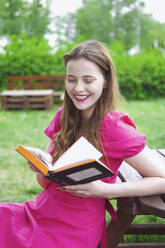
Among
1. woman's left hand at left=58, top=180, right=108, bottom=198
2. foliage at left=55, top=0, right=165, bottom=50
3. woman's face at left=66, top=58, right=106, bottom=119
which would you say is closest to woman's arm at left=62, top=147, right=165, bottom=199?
woman's left hand at left=58, top=180, right=108, bottom=198

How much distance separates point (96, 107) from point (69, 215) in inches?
22.3

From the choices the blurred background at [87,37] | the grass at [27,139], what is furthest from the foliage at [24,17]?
the grass at [27,139]

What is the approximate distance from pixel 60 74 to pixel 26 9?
49.4 feet

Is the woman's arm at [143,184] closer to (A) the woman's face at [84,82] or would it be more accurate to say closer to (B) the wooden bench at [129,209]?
(B) the wooden bench at [129,209]

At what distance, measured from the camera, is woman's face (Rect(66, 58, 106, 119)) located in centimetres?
148

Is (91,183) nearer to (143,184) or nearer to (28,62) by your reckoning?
(143,184)

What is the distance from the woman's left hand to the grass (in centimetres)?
64

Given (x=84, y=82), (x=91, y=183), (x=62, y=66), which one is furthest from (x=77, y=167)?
(x=62, y=66)

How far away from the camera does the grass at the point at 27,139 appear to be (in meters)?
3.16

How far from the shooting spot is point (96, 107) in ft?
5.25

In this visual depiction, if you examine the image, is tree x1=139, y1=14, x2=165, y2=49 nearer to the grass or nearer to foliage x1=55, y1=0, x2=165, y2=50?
foliage x1=55, y1=0, x2=165, y2=50

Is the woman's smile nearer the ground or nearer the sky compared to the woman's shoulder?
nearer the sky

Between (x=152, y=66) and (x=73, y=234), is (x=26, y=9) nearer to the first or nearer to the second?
(x=152, y=66)

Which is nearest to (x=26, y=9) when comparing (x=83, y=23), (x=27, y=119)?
(x=83, y=23)
